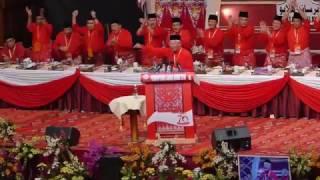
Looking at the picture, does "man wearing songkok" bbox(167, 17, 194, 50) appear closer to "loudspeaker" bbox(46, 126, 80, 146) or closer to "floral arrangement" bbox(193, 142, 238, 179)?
"loudspeaker" bbox(46, 126, 80, 146)

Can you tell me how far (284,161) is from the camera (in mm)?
9922

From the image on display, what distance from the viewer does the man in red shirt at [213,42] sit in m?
14.6

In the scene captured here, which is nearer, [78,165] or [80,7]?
[78,165]

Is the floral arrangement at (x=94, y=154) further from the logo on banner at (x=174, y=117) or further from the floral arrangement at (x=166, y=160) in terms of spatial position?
the logo on banner at (x=174, y=117)

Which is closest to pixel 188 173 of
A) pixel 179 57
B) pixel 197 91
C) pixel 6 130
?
pixel 6 130

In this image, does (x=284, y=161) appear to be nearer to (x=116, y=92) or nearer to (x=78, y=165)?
(x=78, y=165)

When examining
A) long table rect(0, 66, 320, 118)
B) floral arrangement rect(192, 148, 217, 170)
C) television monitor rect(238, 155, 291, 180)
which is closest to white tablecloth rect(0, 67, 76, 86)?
long table rect(0, 66, 320, 118)

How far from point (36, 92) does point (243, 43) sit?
364cm

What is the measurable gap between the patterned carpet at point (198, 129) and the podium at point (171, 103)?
28 cm

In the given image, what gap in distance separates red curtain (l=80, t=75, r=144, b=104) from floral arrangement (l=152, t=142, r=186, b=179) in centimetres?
371

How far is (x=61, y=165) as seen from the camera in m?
10.5

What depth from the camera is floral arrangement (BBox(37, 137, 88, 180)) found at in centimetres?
1034

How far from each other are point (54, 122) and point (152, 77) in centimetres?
256

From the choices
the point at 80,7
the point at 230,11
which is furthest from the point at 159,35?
the point at 80,7
